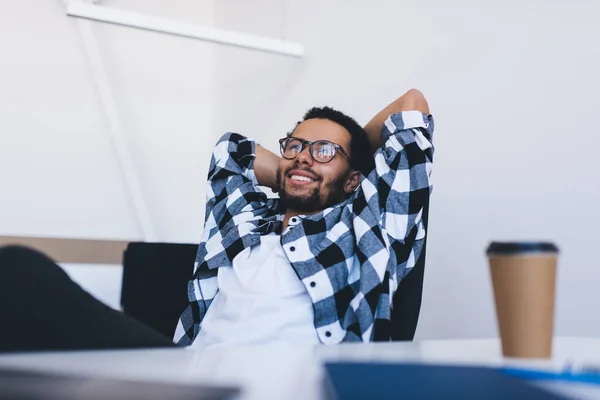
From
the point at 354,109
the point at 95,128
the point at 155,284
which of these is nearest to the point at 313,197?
the point at 155,284

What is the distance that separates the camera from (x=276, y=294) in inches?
49.1

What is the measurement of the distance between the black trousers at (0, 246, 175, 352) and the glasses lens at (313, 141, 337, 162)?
2.89 feet

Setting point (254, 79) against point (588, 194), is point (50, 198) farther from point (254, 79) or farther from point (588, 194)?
point (588, 194)

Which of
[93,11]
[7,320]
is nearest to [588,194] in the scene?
[7,320]

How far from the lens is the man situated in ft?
4.00

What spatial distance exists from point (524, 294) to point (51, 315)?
47cm

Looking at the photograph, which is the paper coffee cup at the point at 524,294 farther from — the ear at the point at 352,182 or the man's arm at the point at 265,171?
the man's arm at the point at 265,171

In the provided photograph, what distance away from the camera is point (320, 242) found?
1311 millimetres

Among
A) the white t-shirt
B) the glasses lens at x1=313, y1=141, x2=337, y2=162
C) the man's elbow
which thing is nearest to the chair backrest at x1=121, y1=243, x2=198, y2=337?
the white t-shirt

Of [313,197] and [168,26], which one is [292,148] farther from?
[168,26]

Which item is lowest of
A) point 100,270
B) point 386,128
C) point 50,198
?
point 100,270

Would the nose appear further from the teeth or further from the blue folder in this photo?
the blue folder

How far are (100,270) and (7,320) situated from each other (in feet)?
6.41

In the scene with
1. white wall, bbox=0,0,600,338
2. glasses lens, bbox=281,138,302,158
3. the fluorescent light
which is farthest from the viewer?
the fluorescent light
